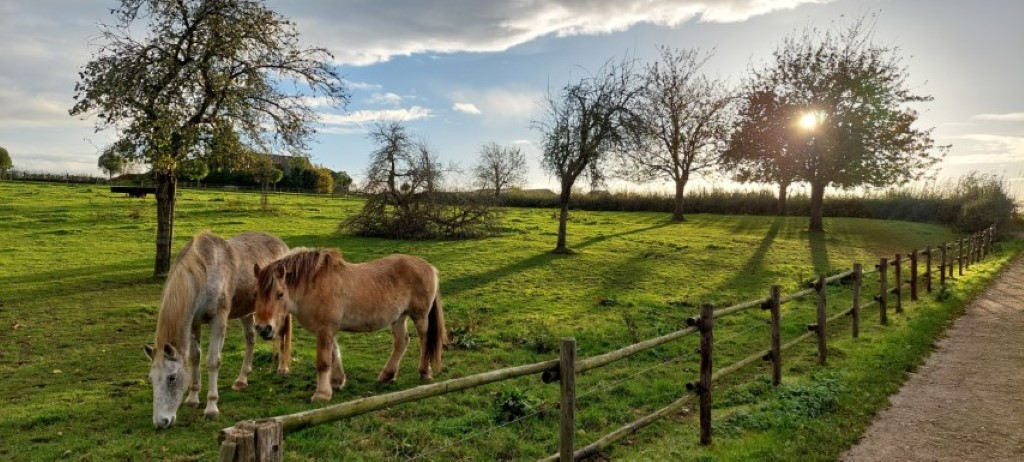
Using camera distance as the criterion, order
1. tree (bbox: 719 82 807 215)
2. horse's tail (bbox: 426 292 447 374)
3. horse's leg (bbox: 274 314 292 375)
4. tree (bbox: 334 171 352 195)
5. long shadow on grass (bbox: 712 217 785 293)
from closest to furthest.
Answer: horse's leg (bbox: 274 314 292 375) → horse's tail (bbox: 426 292 447 374) → long shadow on grass (bbox: 712 217 785 293) → tree (bbox: 719 82 807 215) → tree (bbox: 334 171 352 195)

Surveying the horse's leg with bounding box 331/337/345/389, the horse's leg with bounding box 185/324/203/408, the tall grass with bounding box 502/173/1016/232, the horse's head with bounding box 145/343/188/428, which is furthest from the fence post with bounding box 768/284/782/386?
the tall grass with bounding box 502/173/1016/232

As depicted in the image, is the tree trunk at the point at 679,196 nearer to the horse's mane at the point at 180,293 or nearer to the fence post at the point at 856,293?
the fence post at the point at 856,293

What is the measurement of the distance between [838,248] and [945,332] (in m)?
15.7

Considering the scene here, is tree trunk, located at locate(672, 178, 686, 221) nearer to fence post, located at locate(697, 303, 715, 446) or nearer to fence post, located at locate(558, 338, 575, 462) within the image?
fence post, located at locate(697, 303, 715, 446)

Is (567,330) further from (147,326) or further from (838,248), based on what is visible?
(838,248)

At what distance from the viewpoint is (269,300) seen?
6352 mm

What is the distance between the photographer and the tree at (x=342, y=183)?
193 feet

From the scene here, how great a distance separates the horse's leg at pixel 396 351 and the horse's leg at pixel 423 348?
0.66ft

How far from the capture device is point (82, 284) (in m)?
14.6

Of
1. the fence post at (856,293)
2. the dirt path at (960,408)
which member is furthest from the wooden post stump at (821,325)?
the fence post at (856,293)

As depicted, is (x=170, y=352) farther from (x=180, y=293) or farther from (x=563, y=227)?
(x=563, y=227)

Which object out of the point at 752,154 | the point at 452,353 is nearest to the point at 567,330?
the point at 452,353

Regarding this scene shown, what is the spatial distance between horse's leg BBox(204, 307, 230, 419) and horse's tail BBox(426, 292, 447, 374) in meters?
2.57

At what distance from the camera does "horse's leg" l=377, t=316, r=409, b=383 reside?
25.7ft
